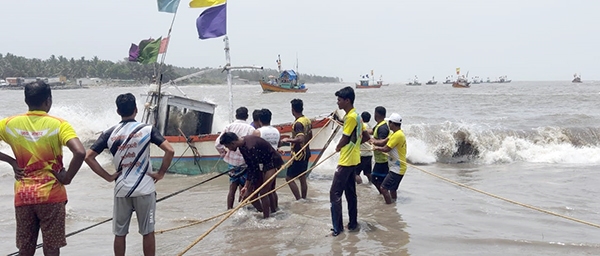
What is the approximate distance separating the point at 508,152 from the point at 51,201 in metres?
14.4

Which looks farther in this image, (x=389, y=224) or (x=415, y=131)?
(x=415, y=131)

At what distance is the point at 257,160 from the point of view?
266 inches

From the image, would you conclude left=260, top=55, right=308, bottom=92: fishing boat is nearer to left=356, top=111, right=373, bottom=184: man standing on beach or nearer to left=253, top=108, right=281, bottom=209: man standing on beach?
left=356, top=111, right=373, bottom=184: man standing on beach

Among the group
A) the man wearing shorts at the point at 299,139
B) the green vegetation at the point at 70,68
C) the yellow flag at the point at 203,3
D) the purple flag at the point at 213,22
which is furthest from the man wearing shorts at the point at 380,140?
the green vegetation at the point at 70,68

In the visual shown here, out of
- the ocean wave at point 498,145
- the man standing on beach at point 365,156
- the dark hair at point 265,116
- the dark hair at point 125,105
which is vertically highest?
the dark hair at point 125,105

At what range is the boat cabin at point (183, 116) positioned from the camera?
1173 cm

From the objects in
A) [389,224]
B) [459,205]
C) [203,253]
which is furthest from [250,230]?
[459,205]

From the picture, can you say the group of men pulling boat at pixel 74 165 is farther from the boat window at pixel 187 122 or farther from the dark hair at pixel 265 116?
the boat window at pixel 187 122

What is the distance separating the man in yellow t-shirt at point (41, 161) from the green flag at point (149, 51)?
7.14 metres

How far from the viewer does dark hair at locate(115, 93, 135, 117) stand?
4.48 m

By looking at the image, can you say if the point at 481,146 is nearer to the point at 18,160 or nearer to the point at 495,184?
the point at 495,184

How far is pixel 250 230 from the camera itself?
6.67 m

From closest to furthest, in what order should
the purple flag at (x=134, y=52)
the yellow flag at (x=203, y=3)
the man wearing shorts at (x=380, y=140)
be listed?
1. the man wearing shorts at (x=380, y=140)
2. the yellow flag at (x=203, y=3)
3. the purple flag at (x=134, y=52)

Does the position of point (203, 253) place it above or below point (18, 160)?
below
